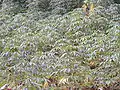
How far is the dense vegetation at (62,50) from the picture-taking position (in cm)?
275

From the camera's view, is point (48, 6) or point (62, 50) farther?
point (48, 6)

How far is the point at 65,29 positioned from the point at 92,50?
1199mm

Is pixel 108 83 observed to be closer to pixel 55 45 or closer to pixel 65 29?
pixel 55 45

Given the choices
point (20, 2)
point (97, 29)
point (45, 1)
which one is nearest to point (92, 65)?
point (97, 29)

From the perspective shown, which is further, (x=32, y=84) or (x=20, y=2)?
(x=20, y=2)

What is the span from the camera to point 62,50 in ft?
11.5

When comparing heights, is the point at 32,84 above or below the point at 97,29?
above

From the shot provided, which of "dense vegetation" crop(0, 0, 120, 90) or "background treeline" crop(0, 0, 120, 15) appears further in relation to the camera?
"background treeline" crop(0, 0, 120, 15)

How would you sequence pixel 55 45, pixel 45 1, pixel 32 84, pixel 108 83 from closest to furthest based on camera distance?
pixel 32 84, pixel 108 83, pixel 55 45, pixel 45 1

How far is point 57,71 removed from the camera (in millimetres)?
2896

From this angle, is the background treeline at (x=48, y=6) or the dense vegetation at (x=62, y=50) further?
the background treeline at (x=48, y=6)

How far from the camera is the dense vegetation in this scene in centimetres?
275

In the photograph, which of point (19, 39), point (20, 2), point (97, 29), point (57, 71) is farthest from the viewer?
point (20, 2)

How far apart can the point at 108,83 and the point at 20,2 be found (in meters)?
4.86
